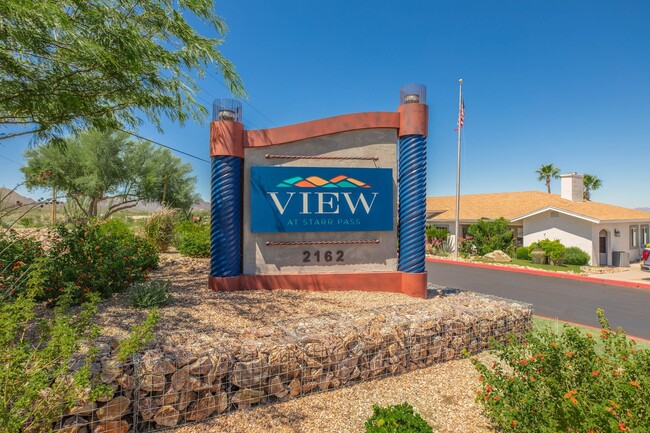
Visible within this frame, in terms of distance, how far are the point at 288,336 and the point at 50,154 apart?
29.5 m

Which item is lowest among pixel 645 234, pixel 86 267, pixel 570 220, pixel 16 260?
pixel 86 267

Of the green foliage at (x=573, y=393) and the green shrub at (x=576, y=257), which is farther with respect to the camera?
the green shrub at (x=576, y=257)

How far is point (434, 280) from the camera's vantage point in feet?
44.7

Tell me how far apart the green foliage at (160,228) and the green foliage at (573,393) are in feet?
42.3

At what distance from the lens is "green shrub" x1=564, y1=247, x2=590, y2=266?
61.1 ft

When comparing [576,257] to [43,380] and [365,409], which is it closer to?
[365,409]

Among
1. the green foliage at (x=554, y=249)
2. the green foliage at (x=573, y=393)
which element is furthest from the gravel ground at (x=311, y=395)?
the green foliage at (x=554, y=249)

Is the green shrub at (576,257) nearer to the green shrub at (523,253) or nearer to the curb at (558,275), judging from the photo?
the green shrub at (523,253)

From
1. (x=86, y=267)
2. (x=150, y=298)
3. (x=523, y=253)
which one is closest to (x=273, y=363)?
(x=150, y=298)

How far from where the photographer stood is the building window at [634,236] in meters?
22.2

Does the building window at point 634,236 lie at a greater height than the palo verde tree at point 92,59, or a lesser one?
lesser

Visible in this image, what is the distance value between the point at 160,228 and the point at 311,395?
453 inches

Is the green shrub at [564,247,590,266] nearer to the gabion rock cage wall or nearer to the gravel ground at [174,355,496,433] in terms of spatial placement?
the gabion rock cage wall

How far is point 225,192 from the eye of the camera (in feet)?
24.2
